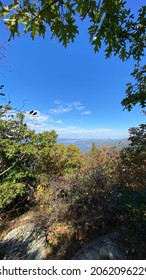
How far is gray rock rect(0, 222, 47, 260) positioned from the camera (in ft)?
21.7

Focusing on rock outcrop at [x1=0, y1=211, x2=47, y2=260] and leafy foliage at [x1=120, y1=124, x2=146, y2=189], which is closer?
rock outcrop at [x1=0, y1=211, x2=47, y2=260]

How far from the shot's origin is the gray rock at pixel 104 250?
428 cm

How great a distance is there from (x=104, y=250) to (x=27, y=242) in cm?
392

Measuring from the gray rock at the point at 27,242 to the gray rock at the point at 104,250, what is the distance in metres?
2.30

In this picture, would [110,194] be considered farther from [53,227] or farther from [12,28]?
[12,28]

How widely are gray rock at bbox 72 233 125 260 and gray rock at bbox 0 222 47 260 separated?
230 centimetres

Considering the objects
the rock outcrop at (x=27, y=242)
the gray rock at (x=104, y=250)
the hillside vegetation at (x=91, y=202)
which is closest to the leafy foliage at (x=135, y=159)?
the hillside vegetation at (x=91, y=202)

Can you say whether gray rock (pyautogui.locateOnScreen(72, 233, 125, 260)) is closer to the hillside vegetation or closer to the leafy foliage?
the hillside vegetation

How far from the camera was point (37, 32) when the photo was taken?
243 cm

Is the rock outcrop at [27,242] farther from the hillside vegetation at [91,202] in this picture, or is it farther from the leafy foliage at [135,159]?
the leafy foliage at [135,159]

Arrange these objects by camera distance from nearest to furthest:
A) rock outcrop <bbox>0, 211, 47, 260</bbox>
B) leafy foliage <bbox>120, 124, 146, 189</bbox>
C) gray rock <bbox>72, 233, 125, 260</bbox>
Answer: gray rock <bbox>72, 233, 125, 260</bbox>, rock outcrop <bbox>0, 211, 47, 260</bbox>, leafy foliage <bbox>120, 124, 146, 189</bbox>

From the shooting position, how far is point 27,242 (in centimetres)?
726

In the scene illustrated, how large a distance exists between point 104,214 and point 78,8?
15.0 ft

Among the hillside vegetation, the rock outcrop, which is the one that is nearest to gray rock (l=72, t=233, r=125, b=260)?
the hillside vegetation
